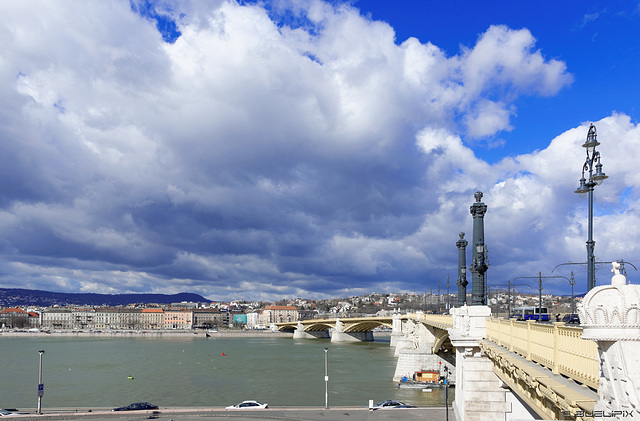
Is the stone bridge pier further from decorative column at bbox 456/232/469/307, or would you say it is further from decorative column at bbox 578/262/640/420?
decorative column at bbox 578/262/640/420

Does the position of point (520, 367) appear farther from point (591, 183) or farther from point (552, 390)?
point (591, 183)

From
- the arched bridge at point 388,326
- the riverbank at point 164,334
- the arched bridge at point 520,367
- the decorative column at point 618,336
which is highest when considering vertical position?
the decorative column at point 618,336

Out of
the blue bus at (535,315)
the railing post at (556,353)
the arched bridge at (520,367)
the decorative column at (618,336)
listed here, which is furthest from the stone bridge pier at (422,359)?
the decorative column at (618,336)

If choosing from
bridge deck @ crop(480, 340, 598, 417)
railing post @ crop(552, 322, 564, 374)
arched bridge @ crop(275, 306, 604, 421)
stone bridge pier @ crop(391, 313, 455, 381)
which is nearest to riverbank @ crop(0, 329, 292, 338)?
stone bridge pier @ crop(391, 313, 455, 381)

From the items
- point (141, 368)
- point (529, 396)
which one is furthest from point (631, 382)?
point (141, 368)

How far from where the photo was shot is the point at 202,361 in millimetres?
80750

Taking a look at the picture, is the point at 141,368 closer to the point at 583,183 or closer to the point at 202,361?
the point at 202,361

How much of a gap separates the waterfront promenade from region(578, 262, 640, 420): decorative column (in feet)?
83.7

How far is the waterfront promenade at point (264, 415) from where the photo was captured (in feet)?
99.2

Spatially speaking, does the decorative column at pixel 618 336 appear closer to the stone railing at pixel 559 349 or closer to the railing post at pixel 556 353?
the stone railing at pixel 559 349

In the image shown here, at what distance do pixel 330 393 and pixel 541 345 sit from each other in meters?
37.7

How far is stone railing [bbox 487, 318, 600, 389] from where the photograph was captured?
8.09 metres

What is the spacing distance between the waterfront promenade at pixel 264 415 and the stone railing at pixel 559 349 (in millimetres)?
17315

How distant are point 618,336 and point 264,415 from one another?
28275 mm
